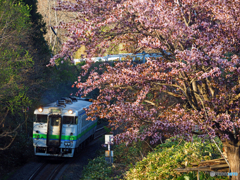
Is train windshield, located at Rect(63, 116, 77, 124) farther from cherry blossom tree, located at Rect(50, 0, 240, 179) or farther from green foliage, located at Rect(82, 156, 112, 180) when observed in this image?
cherry blossom tree, located at Rect(50, 0, 240, 179)

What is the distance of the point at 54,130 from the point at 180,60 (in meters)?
10.7

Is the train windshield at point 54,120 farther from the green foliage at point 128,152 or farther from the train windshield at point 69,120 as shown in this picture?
the green foliage at point 128,152

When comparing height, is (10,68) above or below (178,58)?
above

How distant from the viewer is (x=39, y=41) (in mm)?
26609

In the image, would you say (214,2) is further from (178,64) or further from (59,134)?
(59,134)

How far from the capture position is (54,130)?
607 inches

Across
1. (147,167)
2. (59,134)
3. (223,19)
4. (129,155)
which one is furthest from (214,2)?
(59,134)

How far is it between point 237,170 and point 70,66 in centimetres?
2940

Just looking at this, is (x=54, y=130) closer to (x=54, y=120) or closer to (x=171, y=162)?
(x=54, y=120)

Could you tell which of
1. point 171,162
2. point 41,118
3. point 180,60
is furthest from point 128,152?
point 180,60

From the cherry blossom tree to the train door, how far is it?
7.75m

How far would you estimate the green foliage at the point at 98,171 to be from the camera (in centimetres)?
1218

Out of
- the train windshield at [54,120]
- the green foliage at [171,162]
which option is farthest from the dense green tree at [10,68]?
the green foliage at [171,162]

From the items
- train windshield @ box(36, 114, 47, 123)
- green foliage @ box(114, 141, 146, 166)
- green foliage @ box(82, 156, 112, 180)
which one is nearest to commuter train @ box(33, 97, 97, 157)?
train windshield @ box(36, 114, 47, 123)
